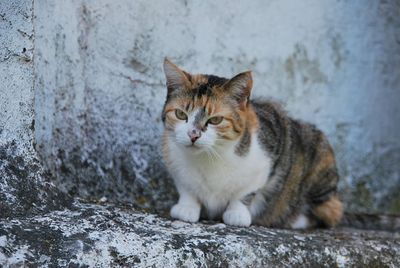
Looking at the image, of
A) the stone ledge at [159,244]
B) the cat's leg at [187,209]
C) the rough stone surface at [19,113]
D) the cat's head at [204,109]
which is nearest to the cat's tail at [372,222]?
the stone ledge at [159,244]

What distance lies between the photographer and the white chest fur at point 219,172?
3.40 meters

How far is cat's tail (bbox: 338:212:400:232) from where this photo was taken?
411 centimetres

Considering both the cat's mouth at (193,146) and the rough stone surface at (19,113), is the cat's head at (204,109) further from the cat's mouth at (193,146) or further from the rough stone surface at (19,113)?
the rough stone surface at (19,113)

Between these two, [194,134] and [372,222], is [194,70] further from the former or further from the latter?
[372,222]

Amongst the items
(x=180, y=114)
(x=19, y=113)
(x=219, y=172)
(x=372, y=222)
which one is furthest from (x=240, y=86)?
(x=372, y=222)

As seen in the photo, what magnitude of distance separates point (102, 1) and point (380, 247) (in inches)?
72.9

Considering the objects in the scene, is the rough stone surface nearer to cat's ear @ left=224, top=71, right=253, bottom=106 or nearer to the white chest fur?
the white chest fur

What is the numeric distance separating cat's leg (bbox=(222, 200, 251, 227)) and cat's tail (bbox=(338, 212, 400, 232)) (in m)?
0.88

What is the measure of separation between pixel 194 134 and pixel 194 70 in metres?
1.04

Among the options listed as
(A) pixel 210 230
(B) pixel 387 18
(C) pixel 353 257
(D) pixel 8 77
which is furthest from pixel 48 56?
(B) pixel 387 18

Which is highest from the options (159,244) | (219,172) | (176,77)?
(176,77)

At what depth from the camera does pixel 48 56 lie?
3377mm

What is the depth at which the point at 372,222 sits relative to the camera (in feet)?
13.5

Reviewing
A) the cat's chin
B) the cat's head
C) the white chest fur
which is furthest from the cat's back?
the cat's chin
